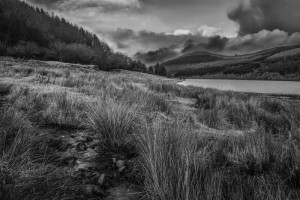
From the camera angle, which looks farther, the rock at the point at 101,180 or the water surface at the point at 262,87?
the water surface at the point at 262,87

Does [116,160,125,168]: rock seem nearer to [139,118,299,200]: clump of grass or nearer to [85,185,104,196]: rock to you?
[139,118,299,200]: clump of grass

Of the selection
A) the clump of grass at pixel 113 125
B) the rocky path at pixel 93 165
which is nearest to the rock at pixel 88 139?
the rocky path at pixel 93 165

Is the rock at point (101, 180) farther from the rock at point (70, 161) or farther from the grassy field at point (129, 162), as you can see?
the rock at point (70, 161)

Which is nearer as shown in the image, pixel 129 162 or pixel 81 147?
pixel 129 162

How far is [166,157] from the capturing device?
5.77 ft

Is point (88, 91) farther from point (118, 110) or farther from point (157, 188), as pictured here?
point (157, 188)

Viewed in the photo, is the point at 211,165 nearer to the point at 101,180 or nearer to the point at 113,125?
the point at 101,180

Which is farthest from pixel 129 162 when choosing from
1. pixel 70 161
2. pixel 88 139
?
pixel 88 139

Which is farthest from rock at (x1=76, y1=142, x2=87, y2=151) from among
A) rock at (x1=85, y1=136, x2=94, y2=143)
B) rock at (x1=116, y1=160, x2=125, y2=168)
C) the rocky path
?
rock at (x1=116, y1=160, x2=125, y2=168)

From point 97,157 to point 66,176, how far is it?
66 centimetres

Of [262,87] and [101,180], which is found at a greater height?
[101,180]

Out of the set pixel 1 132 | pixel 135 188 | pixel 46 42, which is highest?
pixel 46 42

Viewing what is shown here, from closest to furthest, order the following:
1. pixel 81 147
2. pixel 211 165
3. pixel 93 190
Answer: pixel 93 190 → pixel 211 165 → pixel 81 147

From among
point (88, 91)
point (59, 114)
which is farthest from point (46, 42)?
point (59, 114)
